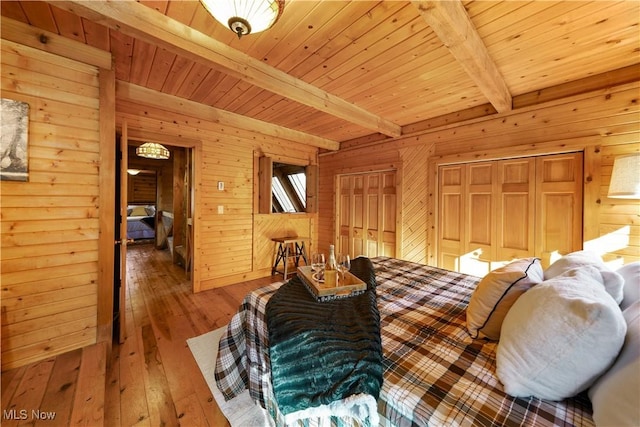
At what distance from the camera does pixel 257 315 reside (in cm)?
154

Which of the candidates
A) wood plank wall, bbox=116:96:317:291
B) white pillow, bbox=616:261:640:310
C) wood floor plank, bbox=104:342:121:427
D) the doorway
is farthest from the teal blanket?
wood plank wall, bbox=116:96:317:291

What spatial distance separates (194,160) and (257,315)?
8.93ft

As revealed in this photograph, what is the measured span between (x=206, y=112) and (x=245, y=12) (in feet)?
7.84

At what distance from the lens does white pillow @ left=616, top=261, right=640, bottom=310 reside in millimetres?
1028

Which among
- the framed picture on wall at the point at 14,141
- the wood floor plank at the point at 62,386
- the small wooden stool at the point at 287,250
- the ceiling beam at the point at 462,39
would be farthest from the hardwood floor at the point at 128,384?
the ceiling beam at the point at 462,39

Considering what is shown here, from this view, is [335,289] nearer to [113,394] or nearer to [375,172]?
[113,394]

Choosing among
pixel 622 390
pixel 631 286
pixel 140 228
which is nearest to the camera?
pixel 622 390

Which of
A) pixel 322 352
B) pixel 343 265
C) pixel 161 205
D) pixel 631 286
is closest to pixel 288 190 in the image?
pixel 161 205

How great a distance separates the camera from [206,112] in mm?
3217

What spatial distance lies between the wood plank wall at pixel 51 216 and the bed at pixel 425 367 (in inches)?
54.1

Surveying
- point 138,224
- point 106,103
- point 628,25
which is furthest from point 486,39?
point 138,224

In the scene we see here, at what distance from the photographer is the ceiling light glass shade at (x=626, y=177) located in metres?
1.73

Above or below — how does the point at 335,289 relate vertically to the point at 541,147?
below

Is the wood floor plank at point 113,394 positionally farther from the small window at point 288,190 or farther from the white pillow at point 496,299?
the small window at point 288,190
